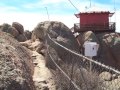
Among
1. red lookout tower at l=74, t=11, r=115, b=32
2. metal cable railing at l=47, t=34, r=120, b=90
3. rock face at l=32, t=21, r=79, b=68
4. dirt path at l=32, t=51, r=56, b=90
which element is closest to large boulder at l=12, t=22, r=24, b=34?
rock face at l=32, t=21, r=79, b=68

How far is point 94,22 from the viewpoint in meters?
42.2

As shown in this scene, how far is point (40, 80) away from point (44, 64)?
3974mm

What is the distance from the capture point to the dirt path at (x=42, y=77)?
11.7 m

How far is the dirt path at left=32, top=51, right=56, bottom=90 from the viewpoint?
38.5 ft

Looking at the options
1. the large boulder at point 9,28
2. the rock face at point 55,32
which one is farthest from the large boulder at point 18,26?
the rock face at point 55,32

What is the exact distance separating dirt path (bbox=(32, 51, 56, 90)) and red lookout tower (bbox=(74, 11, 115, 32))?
2314 cm

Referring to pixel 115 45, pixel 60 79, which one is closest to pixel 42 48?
pixel 60 79

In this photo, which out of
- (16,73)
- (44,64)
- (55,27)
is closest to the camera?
(16,73)

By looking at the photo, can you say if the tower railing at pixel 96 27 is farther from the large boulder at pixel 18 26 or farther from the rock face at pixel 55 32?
the large boulder at pixel 18 26

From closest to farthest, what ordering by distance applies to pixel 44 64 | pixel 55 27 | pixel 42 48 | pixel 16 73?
pixel 16 73, pixel 44 64, pixel 42 48, pixel 55 27

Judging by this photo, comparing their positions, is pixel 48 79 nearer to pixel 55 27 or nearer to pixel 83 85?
pixel 83 85

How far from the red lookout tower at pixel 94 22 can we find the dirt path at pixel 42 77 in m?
23.1

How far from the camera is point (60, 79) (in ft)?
38.0

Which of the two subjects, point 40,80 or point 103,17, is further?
point 103,17
